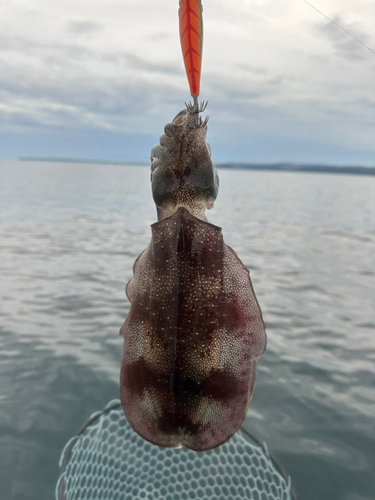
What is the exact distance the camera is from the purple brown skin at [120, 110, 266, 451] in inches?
97.3

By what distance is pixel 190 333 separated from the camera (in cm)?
245

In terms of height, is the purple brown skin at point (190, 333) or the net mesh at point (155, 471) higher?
the purple brown skin at point (190, 333)

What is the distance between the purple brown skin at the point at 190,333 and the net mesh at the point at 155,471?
1938 mm

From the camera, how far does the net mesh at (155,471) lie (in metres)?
4.08

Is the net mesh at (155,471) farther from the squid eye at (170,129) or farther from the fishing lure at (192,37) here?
the fishing lure at (192,37)

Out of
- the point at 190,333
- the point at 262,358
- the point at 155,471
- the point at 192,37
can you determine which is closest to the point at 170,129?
the point at 192,37

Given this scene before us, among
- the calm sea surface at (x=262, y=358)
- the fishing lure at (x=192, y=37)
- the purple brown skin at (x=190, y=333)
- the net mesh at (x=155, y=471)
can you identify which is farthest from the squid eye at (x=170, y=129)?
the calm sea surface at (x=262, y=358)

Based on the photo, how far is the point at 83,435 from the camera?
4320 millimetres

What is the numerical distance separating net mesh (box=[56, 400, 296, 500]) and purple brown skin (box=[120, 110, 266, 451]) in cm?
194

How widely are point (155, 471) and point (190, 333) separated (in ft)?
8.98

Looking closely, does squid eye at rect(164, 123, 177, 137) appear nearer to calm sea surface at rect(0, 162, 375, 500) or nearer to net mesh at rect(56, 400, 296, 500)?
net mesh at rect(56, 400, 296, 500)

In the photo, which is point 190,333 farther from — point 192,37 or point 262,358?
point 262,358

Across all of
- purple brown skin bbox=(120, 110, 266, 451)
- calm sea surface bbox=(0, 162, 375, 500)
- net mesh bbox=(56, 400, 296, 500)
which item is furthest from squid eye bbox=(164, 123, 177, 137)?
calm sea surface bbox=(0, 162, 375, 500)

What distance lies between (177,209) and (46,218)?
888 inches
